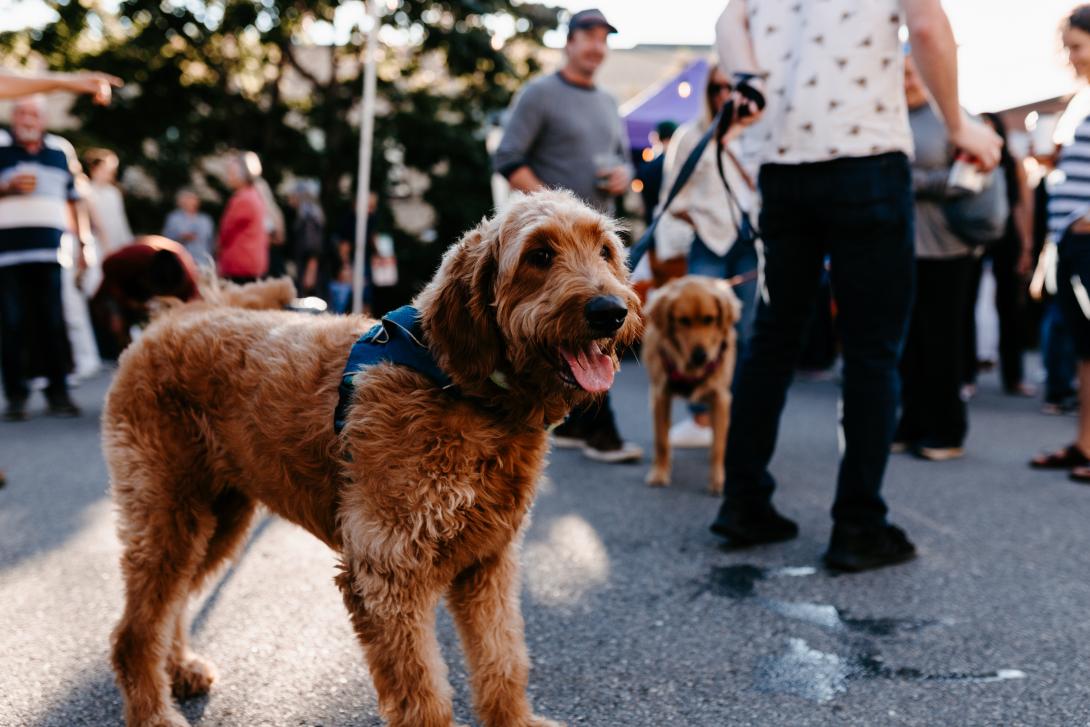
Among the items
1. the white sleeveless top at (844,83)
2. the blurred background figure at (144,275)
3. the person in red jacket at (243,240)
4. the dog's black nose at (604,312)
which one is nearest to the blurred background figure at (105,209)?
the person in red jacket at (243,240)

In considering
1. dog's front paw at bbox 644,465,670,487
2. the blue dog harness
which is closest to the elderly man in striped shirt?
dog's front paw at bbox 644,465,670,487

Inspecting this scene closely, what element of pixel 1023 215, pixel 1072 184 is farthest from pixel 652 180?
pixel 1023 215

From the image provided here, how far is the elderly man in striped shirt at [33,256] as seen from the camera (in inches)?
284

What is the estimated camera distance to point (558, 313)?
6.82ft

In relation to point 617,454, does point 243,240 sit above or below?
above

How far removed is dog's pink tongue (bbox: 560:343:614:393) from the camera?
2.09 meters

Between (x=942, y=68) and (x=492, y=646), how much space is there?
2.48 m

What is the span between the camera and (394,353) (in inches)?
88.0

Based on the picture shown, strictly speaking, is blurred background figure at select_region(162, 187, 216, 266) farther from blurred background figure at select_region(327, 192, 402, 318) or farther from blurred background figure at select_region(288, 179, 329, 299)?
blurred background figure at select_region(327, 192, 402, 318)

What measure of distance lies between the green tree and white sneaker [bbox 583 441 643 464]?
12.4m

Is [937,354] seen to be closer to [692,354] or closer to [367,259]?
[692,354]

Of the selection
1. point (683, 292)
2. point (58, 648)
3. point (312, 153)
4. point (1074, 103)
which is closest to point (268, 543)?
point (58, 648)

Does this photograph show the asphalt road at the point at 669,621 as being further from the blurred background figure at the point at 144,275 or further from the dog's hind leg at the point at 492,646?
the blurred background figure at the point at 144,275

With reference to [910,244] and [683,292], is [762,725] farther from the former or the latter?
[683,292]
